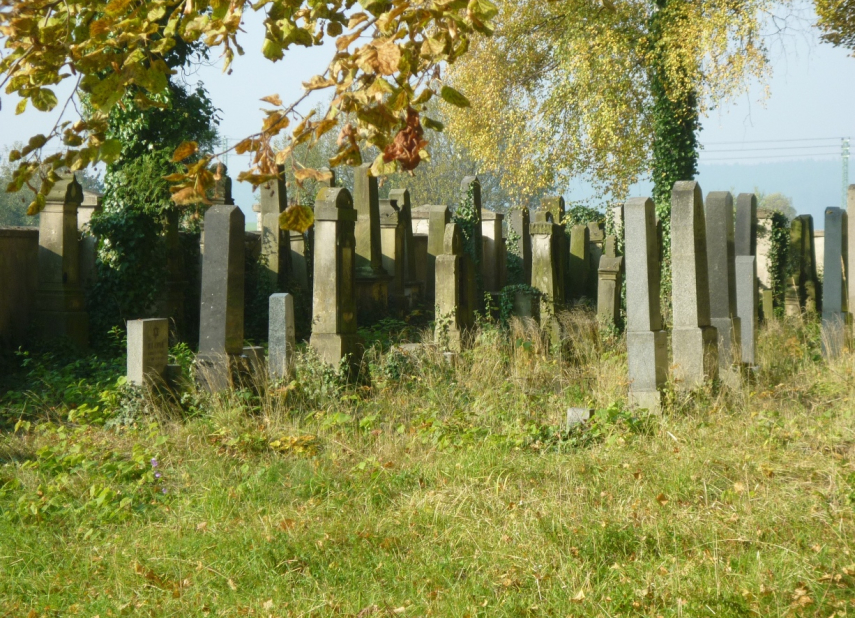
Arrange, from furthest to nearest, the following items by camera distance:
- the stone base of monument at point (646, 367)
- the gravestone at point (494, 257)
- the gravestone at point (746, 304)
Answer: the gravestone at point (494, 257) → the gravestone at point (746, 304) → the stone base of monument at point (646, 367)

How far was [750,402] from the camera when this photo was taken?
7.65m

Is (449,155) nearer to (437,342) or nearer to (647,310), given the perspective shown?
(437,342)

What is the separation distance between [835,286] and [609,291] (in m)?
3.22

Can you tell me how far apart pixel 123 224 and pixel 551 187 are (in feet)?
42.2

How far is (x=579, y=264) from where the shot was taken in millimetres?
17891

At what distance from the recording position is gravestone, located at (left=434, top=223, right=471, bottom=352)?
11.4 m

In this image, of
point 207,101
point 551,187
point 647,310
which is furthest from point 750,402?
point 551,187

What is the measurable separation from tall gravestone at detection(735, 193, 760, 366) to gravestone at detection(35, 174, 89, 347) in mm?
9679

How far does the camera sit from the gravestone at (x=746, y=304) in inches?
410

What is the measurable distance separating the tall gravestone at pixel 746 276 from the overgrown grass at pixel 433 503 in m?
1.80

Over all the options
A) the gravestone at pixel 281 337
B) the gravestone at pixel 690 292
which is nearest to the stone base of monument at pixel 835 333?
the gravestone at pixel 690 292

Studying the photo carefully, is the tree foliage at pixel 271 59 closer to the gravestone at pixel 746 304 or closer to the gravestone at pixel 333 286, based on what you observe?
the gravestone at pixel 333 286

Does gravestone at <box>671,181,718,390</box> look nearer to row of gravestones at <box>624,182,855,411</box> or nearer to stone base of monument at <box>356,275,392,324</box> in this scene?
row of gravestones at <box>624,182,855,411</box>

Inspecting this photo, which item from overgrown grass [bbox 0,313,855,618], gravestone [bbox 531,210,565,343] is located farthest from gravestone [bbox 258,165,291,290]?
overgrown grass [bbox 0,313,855,618]
